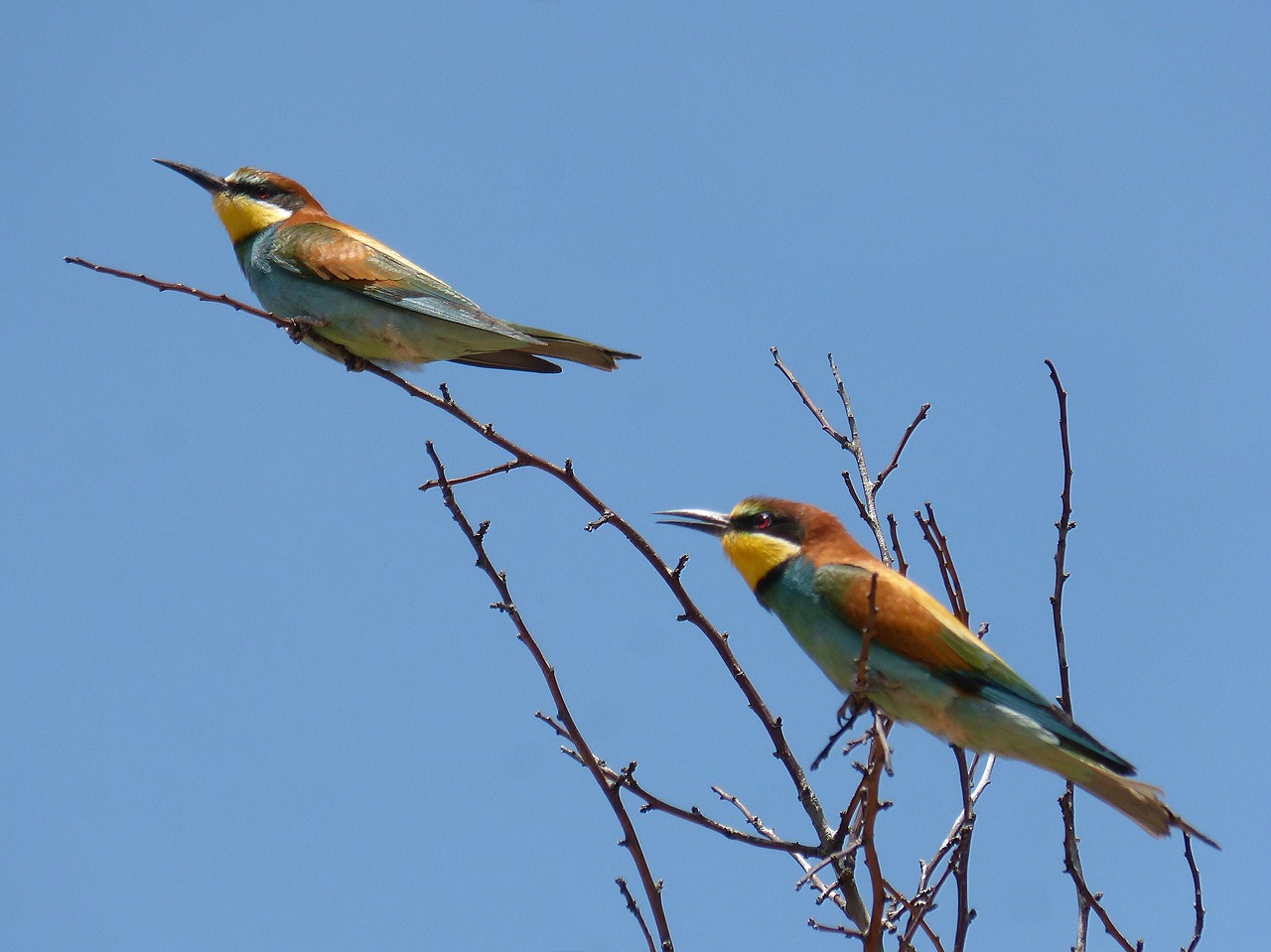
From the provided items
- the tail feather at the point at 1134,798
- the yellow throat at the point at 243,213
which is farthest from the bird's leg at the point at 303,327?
the tail feather at the point at 1134,798

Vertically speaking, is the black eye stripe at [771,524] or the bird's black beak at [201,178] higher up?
the bird's black beak at [201,178]

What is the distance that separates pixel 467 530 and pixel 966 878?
1.20 metres

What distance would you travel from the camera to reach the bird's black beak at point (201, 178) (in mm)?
4914

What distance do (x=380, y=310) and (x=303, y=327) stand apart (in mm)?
261

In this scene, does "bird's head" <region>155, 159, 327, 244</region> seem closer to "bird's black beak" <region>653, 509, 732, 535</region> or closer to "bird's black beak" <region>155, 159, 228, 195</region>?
"bird's black beak" <region>155, 159, 228, 195</region>

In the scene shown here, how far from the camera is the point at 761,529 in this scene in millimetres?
3434

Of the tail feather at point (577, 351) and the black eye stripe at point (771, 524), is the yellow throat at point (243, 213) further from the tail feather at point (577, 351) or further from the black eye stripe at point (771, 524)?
the black eye stripe at point (771, 524)

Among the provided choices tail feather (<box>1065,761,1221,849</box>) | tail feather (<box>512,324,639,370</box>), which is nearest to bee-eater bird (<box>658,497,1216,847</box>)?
tail feather (<box>1065,761,1221,849</box>)

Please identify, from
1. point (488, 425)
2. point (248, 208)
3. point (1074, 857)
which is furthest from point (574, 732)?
point (248, 208)

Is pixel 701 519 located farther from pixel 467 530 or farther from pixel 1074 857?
pixel 1074 857

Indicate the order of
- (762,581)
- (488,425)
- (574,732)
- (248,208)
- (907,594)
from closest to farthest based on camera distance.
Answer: (574,732) → (488,425) → (907,594) → (762,581) → (248,208)

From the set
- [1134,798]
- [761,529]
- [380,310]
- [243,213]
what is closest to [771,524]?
[761,529]

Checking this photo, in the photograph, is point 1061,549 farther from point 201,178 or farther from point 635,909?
point 201,178

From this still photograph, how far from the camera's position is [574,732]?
2328 mm
